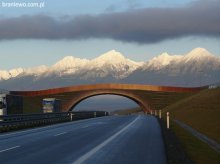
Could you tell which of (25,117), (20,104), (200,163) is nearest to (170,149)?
(200,163)

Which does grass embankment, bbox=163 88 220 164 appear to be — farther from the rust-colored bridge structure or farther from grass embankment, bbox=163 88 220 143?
the rust-colored bridge structure

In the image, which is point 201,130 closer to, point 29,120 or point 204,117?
point 29,120

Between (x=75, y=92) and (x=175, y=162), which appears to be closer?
(x=175, y=162)

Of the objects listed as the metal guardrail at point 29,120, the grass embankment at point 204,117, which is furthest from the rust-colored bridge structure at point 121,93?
the metal guardrail at point 29,120

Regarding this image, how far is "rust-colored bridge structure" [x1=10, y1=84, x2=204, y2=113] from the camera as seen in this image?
465 ft

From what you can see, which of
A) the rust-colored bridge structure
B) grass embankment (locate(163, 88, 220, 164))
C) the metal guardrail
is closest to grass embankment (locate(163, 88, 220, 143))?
grass embankment (locate(163, 88, 220, 164))

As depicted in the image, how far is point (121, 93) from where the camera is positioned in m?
142

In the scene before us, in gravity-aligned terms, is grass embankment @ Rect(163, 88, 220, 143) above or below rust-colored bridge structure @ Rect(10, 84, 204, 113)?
below

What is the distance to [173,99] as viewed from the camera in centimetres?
14512

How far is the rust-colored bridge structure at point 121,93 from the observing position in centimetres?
14162

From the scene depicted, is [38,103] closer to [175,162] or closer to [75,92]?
[75,92]

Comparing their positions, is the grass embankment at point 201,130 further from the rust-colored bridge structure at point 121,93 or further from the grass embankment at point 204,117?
the rust-colored bridge structure at point 121,93

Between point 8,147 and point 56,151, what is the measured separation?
2445 mm

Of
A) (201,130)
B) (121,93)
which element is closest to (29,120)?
(201,130)
